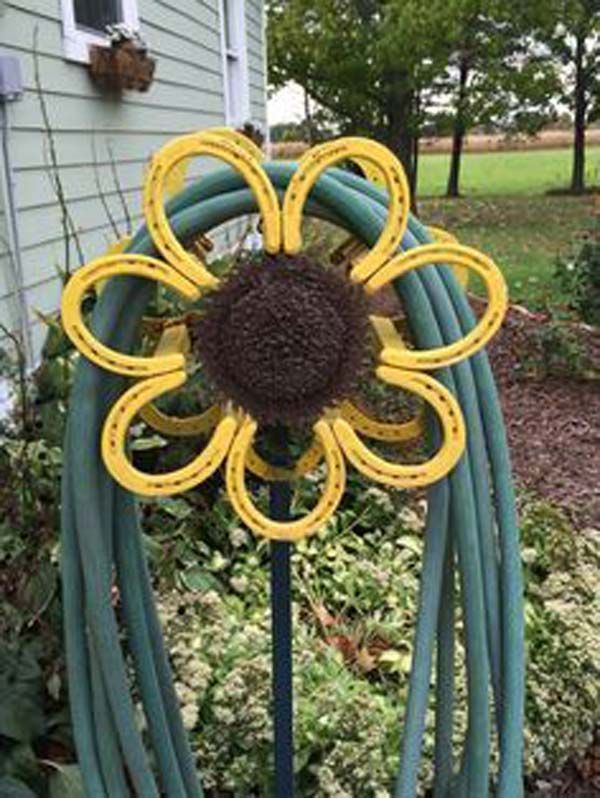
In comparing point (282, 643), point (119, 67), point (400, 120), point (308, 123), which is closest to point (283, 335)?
point (282, 643)

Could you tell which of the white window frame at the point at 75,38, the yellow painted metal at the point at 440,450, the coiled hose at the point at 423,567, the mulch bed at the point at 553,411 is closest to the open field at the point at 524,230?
the mulch bed at the point at 553,411

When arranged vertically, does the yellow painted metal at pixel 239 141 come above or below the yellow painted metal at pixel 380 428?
above

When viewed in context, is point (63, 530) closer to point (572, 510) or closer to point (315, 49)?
point (572, 510)

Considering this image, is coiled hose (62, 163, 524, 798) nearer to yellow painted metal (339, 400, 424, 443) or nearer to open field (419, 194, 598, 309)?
yellow painted metal (339, 400, 424, 443)

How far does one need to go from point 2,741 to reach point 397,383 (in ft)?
4.31

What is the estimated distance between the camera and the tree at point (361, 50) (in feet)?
46.2

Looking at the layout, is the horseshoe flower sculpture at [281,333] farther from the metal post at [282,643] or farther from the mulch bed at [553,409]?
the mulch bed at [553,409]

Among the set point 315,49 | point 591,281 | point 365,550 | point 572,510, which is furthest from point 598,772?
point 315,49

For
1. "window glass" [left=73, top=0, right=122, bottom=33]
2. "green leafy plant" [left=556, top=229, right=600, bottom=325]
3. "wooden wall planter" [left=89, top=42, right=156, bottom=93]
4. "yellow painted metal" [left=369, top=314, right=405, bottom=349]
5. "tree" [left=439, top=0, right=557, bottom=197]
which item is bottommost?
"green leafy plant" [left=556, top=229, right=600, bottom=325]

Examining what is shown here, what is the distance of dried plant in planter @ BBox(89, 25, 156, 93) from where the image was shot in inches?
186

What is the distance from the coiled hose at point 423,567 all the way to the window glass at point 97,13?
3562 millimetres

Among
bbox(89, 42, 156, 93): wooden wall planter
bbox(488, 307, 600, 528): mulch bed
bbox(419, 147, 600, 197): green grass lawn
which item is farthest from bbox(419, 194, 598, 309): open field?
bbox(89, 42, 156, 93): wooden wall planter

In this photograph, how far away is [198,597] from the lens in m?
2.86

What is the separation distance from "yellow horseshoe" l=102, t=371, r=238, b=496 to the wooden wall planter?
12.0 ft
